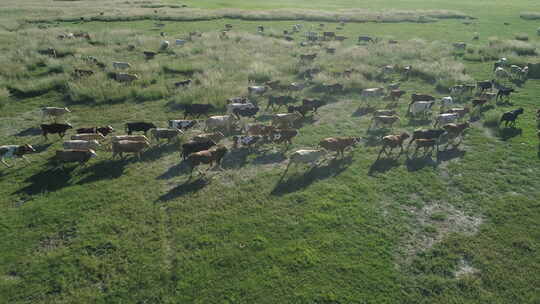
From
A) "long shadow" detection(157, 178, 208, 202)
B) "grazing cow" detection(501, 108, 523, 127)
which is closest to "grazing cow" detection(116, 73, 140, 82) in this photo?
"long shadow" detection(157, 178, 208, 202)

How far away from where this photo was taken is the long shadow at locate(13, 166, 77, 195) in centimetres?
1152

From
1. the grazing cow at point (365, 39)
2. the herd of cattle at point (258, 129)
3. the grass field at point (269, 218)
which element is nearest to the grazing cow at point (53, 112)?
the herd of cattle at point (258, 129)

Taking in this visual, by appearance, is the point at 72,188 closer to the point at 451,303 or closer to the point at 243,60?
the point at 451,303

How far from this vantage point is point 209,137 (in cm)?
1540

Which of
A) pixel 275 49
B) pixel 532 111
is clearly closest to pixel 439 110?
pixel 532 111

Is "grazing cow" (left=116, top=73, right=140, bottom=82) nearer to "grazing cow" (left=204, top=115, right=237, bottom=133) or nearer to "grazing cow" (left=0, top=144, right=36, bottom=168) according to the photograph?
"grazing cow" (left=204, top=115, right=237, bottom=133)

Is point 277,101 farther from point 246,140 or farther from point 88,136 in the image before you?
point 88,136

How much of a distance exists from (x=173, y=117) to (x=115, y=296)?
1242 cm

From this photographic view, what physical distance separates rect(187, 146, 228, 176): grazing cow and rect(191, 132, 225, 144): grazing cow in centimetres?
165

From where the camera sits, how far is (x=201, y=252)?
8.98 m

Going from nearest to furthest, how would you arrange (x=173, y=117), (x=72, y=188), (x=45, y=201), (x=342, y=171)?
1. (x=45, y=201)
2. (x=72, y=188)
3. (x=342, y=171)
4. (x=173, y=117)

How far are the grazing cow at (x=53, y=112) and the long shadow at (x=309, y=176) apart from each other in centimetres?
1449

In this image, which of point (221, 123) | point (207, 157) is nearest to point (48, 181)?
point (207, 157)

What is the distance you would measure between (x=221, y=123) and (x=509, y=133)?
16.2 meters
